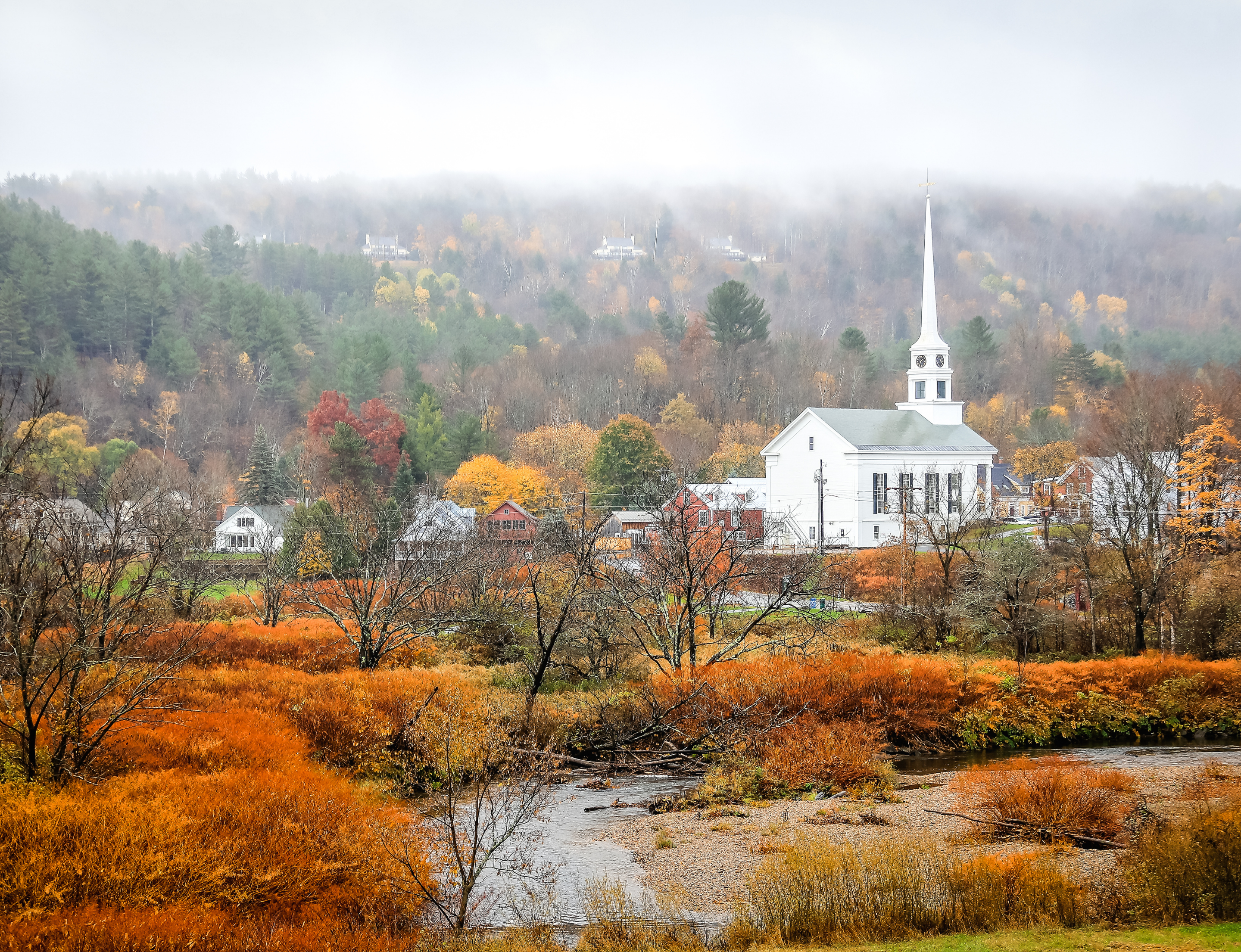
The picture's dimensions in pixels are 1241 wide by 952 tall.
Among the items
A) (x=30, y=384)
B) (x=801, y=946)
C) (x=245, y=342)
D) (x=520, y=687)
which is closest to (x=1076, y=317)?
(x=245, y=342)

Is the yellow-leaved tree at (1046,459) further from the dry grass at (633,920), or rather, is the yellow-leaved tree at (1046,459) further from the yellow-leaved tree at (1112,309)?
the yellow-leaved tree at (1112,309)

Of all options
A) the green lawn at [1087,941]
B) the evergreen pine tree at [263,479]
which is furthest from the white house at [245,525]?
→ the green lawn at [1087,941]

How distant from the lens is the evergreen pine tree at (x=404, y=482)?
64375mm

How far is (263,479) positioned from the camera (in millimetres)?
73438

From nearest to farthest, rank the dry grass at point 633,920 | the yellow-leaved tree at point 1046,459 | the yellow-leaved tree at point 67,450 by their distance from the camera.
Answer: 1. the dry grass at point 633,920
2. the yellow-leaved tree at point 67,450
3. the yellow-leaved tree at point 1046,459

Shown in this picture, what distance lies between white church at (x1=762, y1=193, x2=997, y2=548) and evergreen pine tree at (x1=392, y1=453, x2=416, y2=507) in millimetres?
22242

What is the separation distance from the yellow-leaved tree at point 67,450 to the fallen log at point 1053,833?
47.5 m

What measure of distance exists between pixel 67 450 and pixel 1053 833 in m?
68.1

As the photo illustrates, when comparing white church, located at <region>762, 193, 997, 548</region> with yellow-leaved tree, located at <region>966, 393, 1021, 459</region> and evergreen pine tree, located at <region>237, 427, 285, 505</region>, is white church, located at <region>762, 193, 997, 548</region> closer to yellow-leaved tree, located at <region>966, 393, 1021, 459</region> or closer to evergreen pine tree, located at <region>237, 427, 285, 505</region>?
yellow-leaved tree, located at <region>966, 393, 1021, 459</region>

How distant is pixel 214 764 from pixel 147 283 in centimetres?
10238

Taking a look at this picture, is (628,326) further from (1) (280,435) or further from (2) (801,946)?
(2) (801,946)

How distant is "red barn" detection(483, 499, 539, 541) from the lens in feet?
172

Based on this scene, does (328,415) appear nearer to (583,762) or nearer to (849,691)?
(849,691)

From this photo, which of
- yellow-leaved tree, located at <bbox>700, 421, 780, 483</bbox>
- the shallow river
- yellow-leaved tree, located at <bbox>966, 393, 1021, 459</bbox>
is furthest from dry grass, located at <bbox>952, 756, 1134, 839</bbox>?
yellow-leaved tree, located at <bbox>966, 393, 1021, 459</bbox>
